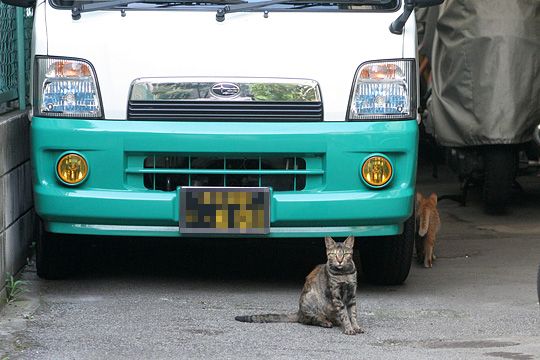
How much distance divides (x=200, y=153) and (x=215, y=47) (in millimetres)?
599

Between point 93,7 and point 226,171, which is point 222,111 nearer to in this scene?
point 226,171

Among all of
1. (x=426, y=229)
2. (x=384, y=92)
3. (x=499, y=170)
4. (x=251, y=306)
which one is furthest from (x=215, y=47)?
(x=499, y=170)

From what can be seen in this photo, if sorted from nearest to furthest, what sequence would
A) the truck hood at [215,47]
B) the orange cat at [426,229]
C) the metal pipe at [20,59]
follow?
the truck hood at [215,47] < the metal pipe at [20,59] < the orange cat at [426,229]

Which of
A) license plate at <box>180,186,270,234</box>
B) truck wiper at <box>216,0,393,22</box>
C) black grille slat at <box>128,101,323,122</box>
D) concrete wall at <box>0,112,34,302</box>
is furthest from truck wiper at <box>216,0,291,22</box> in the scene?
concrete wall at <box>0,112,34,302</box>

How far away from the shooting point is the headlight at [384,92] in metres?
7.46

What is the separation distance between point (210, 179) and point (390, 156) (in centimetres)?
99

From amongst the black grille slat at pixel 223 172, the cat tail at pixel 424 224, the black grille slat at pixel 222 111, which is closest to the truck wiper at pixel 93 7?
the black grille slat at pixel 222 111

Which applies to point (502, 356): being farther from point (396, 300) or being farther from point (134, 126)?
point (134, 126)

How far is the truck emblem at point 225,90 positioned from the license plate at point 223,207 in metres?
0.51

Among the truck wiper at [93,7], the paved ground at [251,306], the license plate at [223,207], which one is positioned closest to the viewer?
the paved ground at [251,306]

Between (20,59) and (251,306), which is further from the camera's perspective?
(20,59)

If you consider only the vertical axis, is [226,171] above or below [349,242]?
above

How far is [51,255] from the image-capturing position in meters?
7.91

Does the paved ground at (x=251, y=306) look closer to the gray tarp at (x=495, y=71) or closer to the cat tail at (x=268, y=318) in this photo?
the cat tail at (x=268, y=318)
